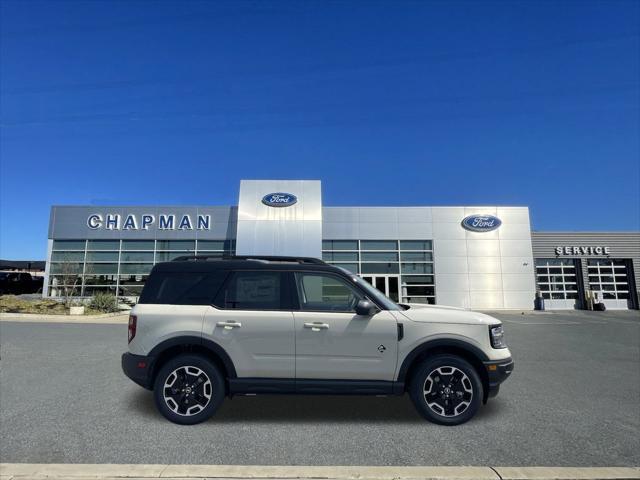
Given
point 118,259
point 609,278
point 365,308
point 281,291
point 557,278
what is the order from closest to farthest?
point 365,308 → point 281,291 → point 118,259 → point 557,278 → point 609,278

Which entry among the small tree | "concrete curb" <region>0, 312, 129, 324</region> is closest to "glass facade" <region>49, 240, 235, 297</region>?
the small tree

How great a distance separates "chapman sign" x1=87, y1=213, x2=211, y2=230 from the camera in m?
25.4

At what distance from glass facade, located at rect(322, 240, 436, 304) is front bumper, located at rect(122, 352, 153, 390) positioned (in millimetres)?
20747

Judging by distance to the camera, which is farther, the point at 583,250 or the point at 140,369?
the point at 583,250

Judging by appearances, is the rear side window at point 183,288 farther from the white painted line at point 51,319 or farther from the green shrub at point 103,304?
the green shrub at point 103,304

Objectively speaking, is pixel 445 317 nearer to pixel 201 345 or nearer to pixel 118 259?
pixel 201 345

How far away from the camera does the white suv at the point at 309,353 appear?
409cm

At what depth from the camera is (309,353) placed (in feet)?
13.5

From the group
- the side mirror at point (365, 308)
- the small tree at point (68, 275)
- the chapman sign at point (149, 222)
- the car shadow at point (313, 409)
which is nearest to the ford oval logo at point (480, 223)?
the chapman sign at point (149, 222)

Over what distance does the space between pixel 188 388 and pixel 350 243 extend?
21.3 m

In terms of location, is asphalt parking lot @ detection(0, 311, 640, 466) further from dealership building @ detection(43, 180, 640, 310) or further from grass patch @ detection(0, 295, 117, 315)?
dealership building @ detection(43, 180, 640, 310)

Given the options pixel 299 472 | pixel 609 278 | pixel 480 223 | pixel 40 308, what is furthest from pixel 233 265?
pixel 609 278

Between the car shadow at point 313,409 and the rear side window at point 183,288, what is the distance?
1.37 metres

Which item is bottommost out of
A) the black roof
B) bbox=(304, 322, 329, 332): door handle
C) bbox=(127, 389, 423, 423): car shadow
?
bbox=(127, 389, 423, 423): car shadow
